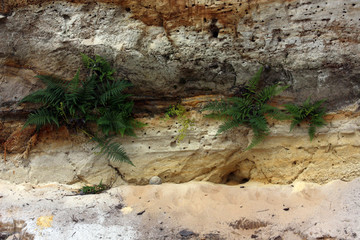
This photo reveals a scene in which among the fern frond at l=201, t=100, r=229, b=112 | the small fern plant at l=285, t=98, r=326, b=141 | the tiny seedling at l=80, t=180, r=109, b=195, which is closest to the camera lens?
the small fern plant at l=285, t=98, r=326, b=141

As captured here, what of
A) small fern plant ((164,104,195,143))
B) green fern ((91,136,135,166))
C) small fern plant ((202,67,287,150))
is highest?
small fern plant ((202,67,287,150))

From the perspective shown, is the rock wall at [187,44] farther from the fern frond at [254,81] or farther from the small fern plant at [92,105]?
the small fern plant at [92,105]

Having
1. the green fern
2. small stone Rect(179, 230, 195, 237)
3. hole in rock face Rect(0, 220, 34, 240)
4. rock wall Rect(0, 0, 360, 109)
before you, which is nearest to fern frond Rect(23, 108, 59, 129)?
rock wall Rect(0, 0, 360, 109)

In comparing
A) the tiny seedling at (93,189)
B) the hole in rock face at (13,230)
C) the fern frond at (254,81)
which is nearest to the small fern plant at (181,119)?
the fern frond at (254,81)

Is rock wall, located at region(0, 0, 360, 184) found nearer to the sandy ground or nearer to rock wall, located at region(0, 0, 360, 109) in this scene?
rock wall, located at region(0, 0, 360, 109)

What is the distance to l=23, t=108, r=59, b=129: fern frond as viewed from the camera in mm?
5945

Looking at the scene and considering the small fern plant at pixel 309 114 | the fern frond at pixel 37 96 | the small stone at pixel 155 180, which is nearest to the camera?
the small fern plant at pixel 309 114

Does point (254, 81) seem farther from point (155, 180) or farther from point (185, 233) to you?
point (185, 233)

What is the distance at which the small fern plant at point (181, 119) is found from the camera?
21.0 ft

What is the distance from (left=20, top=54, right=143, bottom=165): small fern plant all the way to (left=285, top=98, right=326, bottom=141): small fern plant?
2708mm

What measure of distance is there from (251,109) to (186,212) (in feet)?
7.12

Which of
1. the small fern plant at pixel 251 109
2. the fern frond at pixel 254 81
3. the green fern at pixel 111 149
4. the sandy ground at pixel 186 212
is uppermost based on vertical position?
the fern frond at pixel 254 81

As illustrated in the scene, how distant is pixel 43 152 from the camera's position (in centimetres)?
636

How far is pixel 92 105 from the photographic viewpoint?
6246 mm
